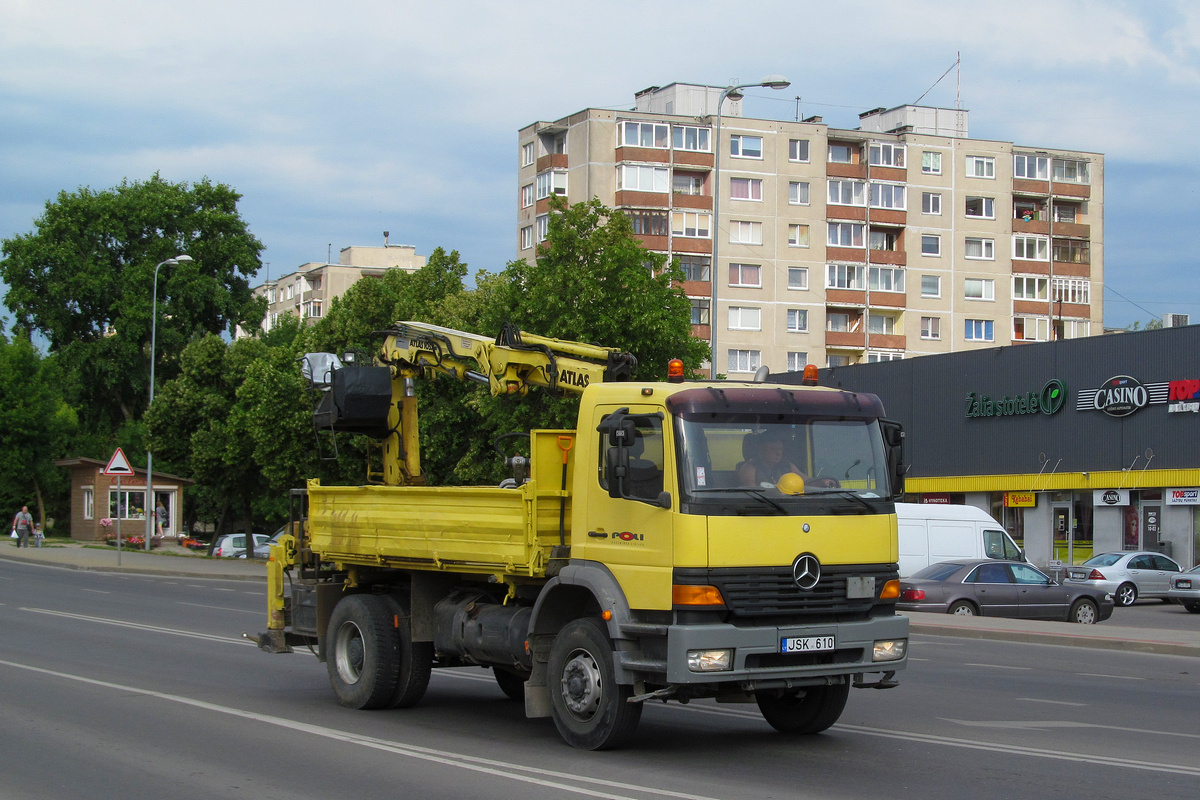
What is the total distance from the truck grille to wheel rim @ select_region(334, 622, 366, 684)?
419 centimetres

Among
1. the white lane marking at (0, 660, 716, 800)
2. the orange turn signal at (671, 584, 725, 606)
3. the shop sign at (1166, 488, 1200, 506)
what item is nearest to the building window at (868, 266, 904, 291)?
the shop sign at (1166, 488, 1200, 506)

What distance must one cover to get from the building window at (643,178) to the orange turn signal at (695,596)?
6450 centimetres

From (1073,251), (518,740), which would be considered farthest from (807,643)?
(1073,251)

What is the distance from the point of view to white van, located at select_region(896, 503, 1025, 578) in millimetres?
27953

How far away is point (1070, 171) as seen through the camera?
81.6m

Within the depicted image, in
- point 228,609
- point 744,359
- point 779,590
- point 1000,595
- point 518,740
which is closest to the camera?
point 779,590

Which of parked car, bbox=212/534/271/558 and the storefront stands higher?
the storefront

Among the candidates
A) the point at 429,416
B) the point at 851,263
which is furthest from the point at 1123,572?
the point at 851,263

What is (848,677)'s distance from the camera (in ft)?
29.9

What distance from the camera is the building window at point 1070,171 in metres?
81.1

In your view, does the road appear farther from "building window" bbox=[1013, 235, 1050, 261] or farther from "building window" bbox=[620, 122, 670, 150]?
"building window" bbox=[1013, 235, 1050, 261]

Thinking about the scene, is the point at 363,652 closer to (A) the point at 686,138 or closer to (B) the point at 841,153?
(A) the point at 686,138

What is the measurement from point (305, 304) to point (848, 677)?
12004 centimetres

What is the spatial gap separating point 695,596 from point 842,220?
231 ft
